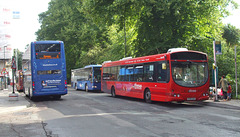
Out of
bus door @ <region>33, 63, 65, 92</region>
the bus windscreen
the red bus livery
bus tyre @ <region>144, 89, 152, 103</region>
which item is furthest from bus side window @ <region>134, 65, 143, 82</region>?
the bus windscreen

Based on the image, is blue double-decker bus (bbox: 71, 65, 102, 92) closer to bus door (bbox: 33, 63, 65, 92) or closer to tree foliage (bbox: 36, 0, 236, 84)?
tree foliage (bbox: 36, 0, 236, 84)

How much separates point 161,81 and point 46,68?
26.7ft

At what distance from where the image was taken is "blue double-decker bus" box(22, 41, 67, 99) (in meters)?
18.6

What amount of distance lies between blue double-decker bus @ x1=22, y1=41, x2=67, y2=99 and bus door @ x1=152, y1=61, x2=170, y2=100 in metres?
6.97

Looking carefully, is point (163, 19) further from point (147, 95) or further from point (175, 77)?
point (175, 77)

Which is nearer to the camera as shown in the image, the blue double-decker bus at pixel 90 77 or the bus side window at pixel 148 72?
the bus side window at pixel 148 72

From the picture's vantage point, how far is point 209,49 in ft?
73.3

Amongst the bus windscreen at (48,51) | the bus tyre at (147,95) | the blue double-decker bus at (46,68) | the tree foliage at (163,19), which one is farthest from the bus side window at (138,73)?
the bus windscreen at (48,51)

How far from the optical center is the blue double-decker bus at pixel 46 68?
18.6 meters

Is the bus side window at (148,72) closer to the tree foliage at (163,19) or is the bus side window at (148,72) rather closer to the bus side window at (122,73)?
the bus side window at (122,73)

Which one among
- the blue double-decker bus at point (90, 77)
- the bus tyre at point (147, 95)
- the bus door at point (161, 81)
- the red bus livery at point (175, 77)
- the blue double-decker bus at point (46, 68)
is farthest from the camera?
the blue double-decker bus at point (90, 77)

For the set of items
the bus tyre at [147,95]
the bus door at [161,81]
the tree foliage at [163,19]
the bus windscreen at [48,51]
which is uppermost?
the tree foliage at [163,19]

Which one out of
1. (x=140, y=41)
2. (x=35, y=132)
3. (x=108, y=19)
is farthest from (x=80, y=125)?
(x=140, y=41)

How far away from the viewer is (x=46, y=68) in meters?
18.9
